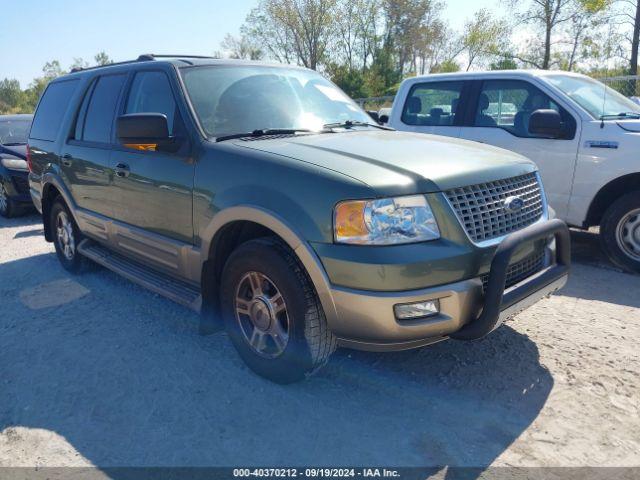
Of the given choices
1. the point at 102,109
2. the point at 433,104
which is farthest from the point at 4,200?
the point at 433,104

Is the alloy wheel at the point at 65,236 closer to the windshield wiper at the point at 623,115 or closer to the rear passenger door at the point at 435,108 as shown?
the rear passenger door at the point at 435,108

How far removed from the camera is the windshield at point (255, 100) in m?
3.53

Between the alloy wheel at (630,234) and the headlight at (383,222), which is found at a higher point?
the headlight at (383,222)

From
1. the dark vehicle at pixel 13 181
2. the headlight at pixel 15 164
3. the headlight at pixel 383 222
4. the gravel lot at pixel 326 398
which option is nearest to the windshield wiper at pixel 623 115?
the gravel lot at pixel 326 398

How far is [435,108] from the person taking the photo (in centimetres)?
640

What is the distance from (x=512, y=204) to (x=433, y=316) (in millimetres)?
863

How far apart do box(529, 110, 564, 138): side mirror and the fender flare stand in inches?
129

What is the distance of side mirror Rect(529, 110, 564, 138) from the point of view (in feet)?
16.1

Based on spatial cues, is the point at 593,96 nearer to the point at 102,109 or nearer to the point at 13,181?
the point at 102,109

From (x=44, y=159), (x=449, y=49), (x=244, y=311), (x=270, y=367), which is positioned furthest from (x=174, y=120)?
(x=449, y=49)

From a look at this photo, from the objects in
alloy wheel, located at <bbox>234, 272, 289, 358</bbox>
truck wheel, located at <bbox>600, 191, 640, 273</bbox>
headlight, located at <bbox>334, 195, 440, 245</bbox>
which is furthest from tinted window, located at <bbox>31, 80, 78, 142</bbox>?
truck wheel, located at <bbox>600, 191, 640, 273</bbox>

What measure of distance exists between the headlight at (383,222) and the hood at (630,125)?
11.3ft

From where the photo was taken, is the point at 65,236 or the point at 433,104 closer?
the point at 65,236

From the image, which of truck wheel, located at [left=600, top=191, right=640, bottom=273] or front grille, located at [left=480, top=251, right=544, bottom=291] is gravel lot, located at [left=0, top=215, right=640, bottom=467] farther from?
truck wheel, located at [left=600, top=191, right=640, bottom=273]
